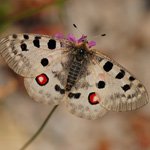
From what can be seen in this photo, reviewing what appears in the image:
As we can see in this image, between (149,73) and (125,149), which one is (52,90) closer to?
(125,149)

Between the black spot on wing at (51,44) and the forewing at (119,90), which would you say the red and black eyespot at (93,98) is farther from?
the black spot on wing at (51,44)

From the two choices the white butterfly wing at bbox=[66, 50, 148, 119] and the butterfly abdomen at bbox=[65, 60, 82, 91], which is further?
the butterfly abdomen at bbox=[65, 60, 82, 91]

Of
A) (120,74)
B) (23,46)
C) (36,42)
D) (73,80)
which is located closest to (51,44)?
(36,42)

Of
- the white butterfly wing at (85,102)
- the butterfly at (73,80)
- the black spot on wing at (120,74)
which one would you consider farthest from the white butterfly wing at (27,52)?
the black spot on wing at (120,74)

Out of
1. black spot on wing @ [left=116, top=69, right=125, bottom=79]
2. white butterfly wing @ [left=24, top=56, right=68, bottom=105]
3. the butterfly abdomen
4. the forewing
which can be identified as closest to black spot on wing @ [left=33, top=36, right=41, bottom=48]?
white butterfly wing @ [left=24, top=56, right=68, bottom=105]

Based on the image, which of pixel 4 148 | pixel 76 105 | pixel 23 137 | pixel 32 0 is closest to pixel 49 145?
pixel 23 137

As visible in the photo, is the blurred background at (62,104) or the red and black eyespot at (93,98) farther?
the blurred background at (62,104)

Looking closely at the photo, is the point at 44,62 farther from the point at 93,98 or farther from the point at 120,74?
the point at 120,74

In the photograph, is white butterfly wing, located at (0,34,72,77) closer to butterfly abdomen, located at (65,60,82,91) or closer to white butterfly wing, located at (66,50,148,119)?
butterfly abdomen, located at (65,60,82,91)
